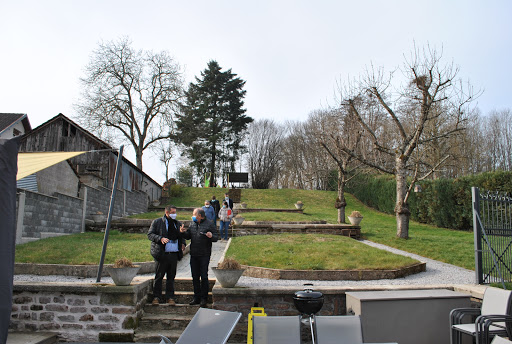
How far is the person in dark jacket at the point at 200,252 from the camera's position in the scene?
658 cm

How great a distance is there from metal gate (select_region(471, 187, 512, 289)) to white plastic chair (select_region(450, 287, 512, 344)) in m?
1.78

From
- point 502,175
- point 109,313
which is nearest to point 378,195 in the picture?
point 502,175

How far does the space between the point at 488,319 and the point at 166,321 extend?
4.71 m

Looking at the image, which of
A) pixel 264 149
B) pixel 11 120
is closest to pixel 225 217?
pixel 11 120

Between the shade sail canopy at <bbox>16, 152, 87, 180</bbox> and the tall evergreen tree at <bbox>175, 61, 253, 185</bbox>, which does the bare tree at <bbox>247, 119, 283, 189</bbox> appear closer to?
the tall evergreen tree at <bbox>175, 61, 253, 185</bbox>

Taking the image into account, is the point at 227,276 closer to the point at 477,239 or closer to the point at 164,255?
the point at 164,255

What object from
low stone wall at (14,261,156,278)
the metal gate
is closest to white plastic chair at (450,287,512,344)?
the metal gate

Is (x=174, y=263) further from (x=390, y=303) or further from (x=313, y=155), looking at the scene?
(x=313, y=155)

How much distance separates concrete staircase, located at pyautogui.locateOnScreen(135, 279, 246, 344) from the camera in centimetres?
588

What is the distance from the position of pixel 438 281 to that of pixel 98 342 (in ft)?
23.0

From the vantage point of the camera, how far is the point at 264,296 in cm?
619

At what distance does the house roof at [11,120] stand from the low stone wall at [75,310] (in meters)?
22.4

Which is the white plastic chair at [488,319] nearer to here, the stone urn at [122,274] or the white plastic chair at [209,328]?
the white plastic chair at [209,328]

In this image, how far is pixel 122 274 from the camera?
19.8ft
